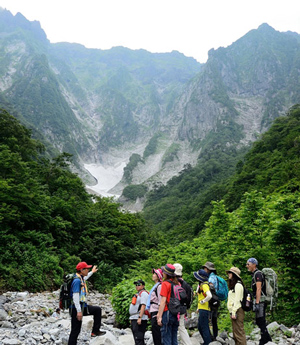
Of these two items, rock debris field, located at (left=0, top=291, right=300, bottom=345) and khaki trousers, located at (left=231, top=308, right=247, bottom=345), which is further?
rock debris field, located at (left=0, top=291, right=300, bottom=345)

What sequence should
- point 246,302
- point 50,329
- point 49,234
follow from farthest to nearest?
1. point 49,234
2. point 50,329
3. point 246,302

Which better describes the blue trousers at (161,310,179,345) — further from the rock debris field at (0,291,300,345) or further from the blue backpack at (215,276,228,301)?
the blue backpack at (215,276,228,301)

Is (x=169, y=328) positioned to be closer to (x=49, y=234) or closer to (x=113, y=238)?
(x=49, y=234)

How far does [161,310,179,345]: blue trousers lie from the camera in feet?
18.6

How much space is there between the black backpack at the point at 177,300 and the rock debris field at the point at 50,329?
57.7 inches

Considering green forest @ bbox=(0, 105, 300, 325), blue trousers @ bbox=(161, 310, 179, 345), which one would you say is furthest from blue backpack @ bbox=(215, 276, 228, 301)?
green forest @ bbox=(0, 105, 300, 325)

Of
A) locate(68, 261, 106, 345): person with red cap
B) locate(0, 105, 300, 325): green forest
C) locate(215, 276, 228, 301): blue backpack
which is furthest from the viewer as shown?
locate(0, 105, 300, 325): green forest

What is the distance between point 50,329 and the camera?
779 centimetres

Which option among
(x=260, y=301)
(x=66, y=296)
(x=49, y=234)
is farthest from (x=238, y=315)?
(x=49, y=234)

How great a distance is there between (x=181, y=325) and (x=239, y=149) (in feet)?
497

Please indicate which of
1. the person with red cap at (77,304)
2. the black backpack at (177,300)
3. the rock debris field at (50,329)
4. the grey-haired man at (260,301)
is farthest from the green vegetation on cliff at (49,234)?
the grey-haired man at (260,301)

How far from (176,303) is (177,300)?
0.06 metres

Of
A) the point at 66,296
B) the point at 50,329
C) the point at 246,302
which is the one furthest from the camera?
the point at 50,329

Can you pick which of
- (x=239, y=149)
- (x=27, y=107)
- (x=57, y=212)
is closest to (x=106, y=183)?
(x=27, y=107)
